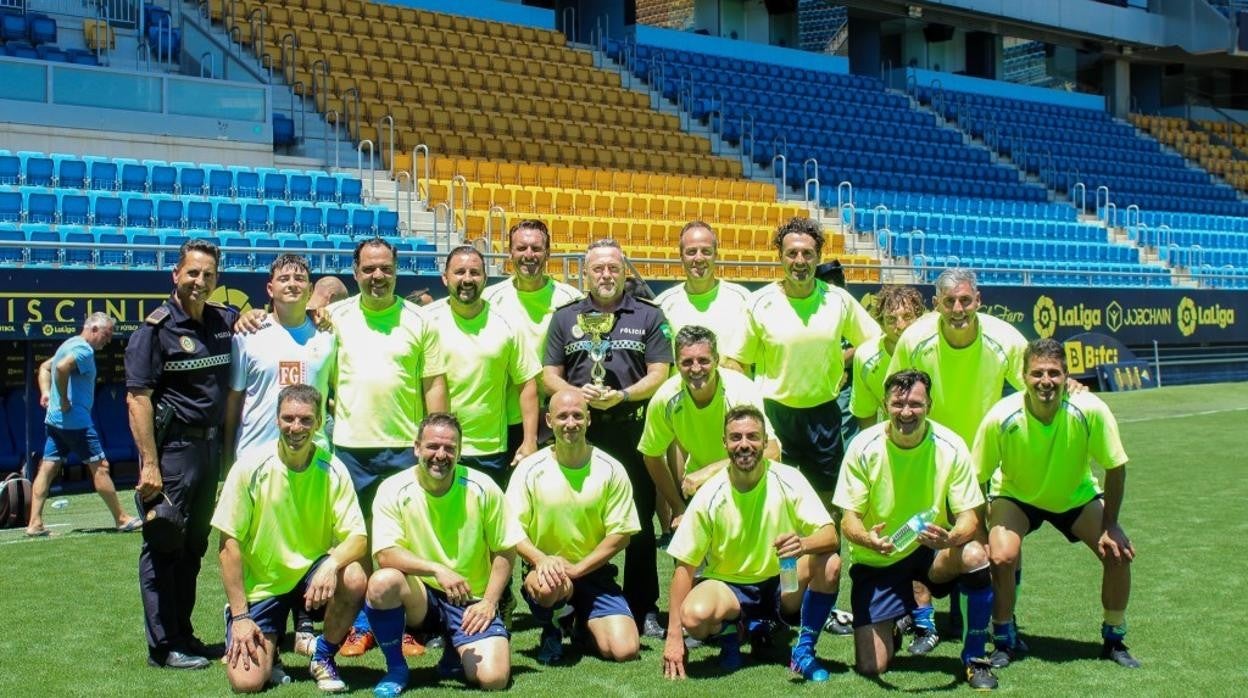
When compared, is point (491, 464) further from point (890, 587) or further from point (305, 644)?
point (890, 587)

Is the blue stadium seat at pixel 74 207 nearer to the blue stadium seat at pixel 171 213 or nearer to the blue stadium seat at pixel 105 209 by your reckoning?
the blue stadium seat at pixel 105 209

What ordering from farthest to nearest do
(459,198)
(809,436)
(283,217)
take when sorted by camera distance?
1. (459,198)
2. (283,217)
3. (809,436)

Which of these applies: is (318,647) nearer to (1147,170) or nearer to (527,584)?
(527,584)

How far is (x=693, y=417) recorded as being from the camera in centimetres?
702

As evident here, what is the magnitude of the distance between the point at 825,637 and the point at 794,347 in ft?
4.83

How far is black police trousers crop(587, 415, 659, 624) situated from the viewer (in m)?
7.34

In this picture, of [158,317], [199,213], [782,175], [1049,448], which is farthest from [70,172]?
[782,175]

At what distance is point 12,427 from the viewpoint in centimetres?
1383

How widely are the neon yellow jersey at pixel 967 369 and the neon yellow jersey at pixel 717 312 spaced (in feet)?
3.23

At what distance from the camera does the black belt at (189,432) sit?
6727 millimetres

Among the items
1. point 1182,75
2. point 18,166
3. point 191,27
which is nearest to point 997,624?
point 18,166

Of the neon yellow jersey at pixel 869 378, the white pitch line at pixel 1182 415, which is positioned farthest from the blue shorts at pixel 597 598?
the white pitch line at pixel 1182 415

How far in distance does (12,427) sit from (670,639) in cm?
953

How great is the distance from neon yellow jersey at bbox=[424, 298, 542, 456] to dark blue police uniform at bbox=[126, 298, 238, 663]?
3.59ft
